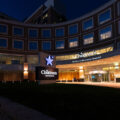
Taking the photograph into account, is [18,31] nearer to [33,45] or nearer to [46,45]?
[33,45]

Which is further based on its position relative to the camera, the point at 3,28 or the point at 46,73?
the point at 3,28

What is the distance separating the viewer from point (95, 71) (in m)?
39.4

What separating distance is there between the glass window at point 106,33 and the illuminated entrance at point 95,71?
803cm

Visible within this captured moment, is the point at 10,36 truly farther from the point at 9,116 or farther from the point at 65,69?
the point at 9,116

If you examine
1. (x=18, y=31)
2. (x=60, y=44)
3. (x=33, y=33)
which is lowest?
(x=60, y=44)

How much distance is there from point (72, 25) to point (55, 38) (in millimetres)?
7714

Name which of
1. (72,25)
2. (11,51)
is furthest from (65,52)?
(11,51)

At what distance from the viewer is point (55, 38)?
5022cm

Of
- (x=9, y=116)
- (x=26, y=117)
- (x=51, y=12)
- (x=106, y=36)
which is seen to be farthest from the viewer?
(x=51, y=12)

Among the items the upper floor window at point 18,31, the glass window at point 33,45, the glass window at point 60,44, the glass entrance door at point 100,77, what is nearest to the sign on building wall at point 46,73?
the glass entrance door at point 100,77

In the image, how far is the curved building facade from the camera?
37625mm

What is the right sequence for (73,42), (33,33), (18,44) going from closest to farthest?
(73,42) < (18,44) < (33,33)

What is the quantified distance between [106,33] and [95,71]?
1148cm

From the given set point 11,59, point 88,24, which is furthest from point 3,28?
point 88,24
